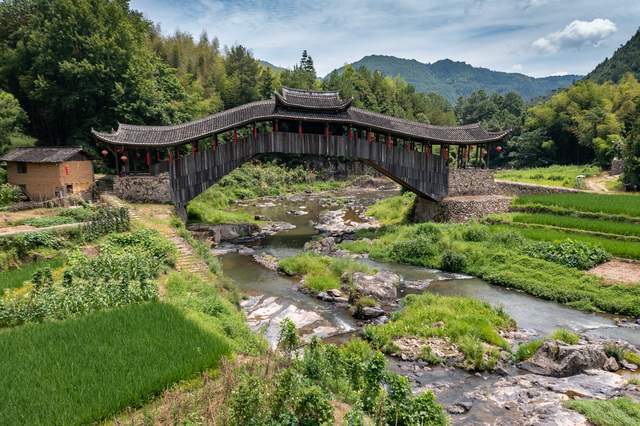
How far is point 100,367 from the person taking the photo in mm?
8109

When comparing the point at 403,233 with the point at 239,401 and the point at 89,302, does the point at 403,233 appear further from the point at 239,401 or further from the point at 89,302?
the point at 239,401

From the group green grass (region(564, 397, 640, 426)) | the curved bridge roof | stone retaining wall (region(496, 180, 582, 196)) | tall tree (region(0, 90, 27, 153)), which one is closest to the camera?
green grass (region(564, 397, 640, 426))

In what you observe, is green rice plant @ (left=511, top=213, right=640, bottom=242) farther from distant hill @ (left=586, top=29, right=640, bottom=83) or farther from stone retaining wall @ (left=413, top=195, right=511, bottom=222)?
distant hill @ (left=586, top=29, right=640, bottom=83)

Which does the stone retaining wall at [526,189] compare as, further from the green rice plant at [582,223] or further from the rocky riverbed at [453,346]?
the rocky riverbed at [453,346]

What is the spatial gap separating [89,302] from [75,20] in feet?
79.2

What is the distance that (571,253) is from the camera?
62.3ft

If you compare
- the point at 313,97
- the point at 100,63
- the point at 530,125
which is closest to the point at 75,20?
the point at 100,63

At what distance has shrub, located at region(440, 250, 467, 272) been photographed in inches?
800

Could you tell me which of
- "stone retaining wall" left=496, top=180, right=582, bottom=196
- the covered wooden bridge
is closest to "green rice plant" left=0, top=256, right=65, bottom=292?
the covered wooden bridge

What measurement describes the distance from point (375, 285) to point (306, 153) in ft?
38.6

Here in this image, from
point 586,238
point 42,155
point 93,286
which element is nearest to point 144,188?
point 42,155

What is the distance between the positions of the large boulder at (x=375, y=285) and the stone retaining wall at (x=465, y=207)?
10554 mm

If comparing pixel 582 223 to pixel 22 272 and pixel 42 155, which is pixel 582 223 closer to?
pixel 22 272

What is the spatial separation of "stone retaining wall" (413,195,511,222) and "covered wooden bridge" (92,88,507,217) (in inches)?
32.1
